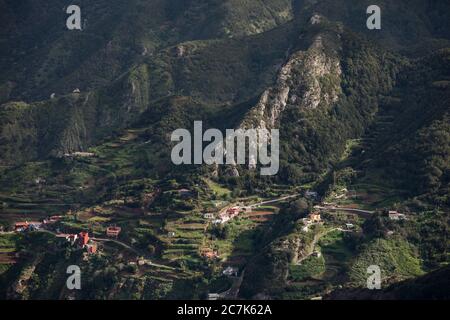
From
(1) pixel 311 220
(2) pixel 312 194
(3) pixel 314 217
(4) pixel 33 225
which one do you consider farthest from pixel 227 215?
(4) pixel 33 225

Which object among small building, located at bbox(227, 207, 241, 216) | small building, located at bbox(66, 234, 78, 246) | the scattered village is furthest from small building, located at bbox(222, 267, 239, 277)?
small building, located at bbox(66, 234, 78, 246)

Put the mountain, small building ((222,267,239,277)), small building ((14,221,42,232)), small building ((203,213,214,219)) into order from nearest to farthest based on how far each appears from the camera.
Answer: small building ((222,267,239,277))
the mountain
small building ((203,213,214,219))
small building ((14,221,42,232))

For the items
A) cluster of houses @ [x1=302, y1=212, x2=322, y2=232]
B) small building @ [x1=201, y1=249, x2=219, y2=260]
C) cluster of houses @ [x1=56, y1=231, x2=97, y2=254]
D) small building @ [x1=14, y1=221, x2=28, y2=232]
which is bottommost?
small building @ [x1=201, y1=249, x2=219, y2=260]

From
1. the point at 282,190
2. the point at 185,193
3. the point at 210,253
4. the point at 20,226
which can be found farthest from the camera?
the point at 282,190

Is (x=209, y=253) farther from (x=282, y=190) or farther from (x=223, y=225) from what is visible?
(x=282, y=190)

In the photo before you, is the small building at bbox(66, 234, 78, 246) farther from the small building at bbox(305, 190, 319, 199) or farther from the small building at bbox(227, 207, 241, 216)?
the small building at bbox(305, 190, 319, 199)

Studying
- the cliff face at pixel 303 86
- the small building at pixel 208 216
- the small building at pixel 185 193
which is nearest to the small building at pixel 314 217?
the small building at pixel 208 216

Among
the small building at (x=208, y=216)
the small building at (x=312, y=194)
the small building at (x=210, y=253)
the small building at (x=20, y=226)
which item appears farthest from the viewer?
the small building at (x=20, y=226)

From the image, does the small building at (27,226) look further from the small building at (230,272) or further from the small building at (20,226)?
the small building at (230,272)

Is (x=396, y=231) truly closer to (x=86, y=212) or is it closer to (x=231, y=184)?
(x=231, y=184)

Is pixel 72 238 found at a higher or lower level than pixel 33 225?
lower

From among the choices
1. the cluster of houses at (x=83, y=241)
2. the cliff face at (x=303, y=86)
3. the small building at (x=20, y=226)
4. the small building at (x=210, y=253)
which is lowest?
the small building at (x=210, y=253)
